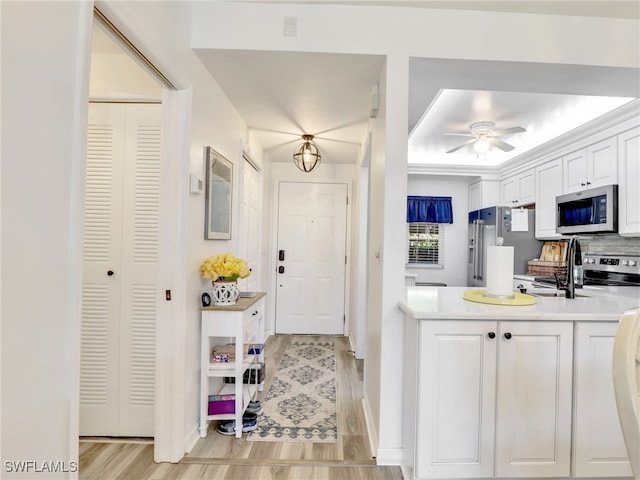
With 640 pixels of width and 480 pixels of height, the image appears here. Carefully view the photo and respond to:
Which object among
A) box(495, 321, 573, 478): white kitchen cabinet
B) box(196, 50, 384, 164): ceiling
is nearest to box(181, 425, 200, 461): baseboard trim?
box(495, 321, 573, 478): white kitchen cabinet

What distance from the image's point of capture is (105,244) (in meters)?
2.13

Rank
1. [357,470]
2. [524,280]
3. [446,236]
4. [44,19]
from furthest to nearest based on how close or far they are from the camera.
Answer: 1. [446,236]
2. [524,280]
3. [357,470]
4. [44,19]

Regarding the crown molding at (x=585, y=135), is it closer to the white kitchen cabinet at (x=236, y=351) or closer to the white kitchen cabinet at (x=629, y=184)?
the white kitchen cabinet at (x=629, y=184)

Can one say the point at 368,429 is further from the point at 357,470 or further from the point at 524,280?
the point at 524,280

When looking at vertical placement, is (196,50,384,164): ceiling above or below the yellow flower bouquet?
above

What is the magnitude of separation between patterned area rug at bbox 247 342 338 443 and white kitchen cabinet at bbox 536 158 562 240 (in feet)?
9.74

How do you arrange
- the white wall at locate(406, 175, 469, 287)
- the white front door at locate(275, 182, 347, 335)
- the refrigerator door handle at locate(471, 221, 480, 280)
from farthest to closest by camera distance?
1. the white wall at locate(406, 175, 469, 287)
2. the refrigerator door handle at locate(471, 221, 480, 280)
3. the white front door at locate(275, 182, 347, 335)

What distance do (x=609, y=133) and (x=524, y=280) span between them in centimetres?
176

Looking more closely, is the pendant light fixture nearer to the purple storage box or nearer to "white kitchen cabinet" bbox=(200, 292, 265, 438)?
"white kitchen cabinet" bbox=(200, 292, 265, 438)

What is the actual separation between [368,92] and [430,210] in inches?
147

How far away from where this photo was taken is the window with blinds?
5.96m

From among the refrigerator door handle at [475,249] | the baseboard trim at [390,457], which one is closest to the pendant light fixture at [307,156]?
the baseboard trim at [390,457]

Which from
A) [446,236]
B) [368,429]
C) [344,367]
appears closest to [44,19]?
[368,429]

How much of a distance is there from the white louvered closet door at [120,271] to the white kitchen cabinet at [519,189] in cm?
436
